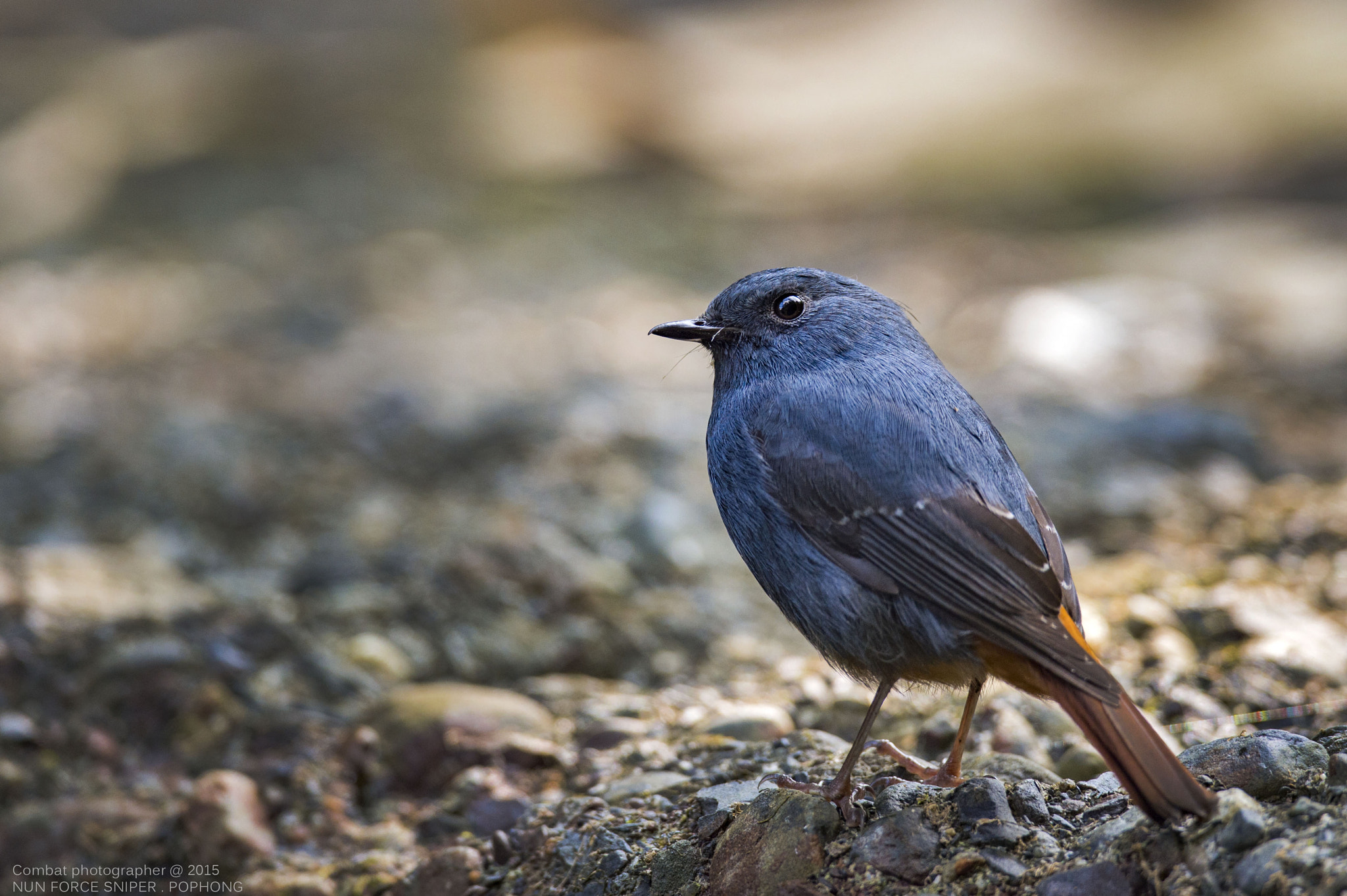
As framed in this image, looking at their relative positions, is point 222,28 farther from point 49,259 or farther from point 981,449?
point 981,449

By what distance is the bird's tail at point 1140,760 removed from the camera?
96.8 inches

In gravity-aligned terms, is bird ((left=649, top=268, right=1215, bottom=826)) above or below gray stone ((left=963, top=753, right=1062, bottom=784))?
above

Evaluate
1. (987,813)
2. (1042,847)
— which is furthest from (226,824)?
(1042,847)

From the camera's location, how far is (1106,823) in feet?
8.86

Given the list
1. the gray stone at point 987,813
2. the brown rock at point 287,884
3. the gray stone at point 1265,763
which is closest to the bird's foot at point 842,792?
the gray stone at point 987,813

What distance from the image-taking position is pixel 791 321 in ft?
12.2

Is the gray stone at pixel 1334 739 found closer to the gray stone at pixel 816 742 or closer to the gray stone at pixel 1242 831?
the gray stone at pixel 1242 831

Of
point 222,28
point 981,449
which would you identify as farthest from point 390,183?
point 981,449

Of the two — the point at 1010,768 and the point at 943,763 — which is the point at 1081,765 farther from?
the point at 943,763

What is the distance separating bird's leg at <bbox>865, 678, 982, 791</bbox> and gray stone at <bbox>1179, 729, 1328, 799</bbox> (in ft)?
1.84

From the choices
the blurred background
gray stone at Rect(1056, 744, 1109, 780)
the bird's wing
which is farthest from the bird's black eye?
gray stone at Rect(1056, 744, 1109, 780)

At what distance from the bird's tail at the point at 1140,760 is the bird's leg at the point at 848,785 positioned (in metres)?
0.55

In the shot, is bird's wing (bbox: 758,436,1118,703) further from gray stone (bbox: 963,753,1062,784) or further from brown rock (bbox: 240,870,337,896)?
brown rock (bbox: 240,870,337,896)

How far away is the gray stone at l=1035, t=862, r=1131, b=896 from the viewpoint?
248 cm
